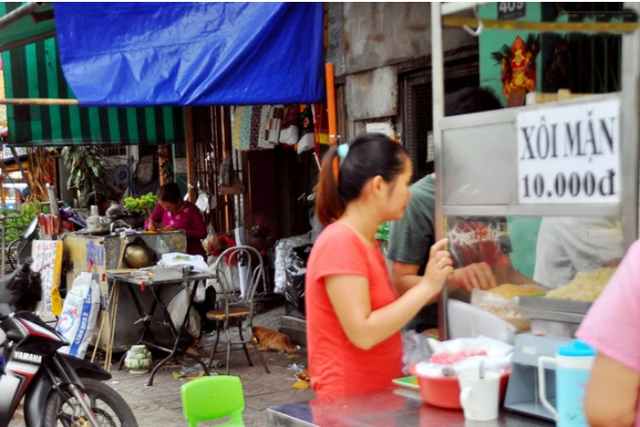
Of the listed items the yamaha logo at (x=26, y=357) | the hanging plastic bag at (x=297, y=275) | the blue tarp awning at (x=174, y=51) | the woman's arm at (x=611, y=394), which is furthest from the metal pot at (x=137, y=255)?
the woman's arm at (x=611, y=394)

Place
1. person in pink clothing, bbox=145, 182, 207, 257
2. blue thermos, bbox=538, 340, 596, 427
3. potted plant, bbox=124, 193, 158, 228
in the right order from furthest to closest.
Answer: potted plant, bbox=124, 193, 158, 228 < person in pink clothing, bbox=145, 182, 207, 257 < blue thermos, bbox=538, 340, 596, 427

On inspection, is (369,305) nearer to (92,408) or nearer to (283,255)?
(92,408)

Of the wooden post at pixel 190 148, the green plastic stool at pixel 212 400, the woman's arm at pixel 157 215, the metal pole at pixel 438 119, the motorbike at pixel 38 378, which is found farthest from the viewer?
the wooden post at pixel 190 148

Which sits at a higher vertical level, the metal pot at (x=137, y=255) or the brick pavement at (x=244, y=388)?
the metal pot at (x=137, y=255)

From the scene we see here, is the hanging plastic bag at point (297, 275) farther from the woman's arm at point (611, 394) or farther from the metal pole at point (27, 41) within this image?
the woman's arm at point (611, 394)

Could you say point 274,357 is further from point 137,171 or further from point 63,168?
point 63,168

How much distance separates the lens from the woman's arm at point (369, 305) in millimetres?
2584

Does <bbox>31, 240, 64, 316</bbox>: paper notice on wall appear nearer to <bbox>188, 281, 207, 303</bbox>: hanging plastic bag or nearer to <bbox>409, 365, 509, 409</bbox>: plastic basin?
<bbox>188, 281, 207, 303</bbox>: hanging plastic bag

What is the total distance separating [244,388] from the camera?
7.37 m

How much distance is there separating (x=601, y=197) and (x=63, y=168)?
63.0 feet

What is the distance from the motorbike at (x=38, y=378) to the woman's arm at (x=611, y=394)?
391 cm

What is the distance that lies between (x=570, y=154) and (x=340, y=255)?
2.64ft

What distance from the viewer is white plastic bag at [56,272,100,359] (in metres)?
8.10

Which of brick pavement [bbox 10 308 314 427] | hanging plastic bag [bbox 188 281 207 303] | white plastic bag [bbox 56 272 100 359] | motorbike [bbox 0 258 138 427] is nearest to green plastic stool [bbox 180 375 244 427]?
motorbike [bbox 0 258 138 427]
